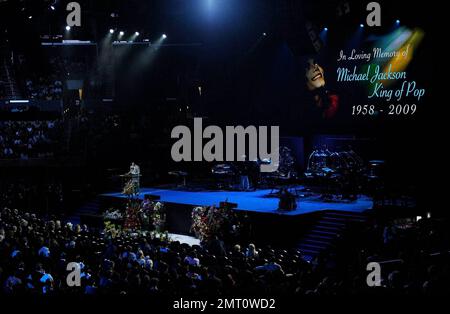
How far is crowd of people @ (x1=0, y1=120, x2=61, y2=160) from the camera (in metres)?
28.5

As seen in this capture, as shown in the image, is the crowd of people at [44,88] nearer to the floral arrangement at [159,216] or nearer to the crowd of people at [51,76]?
the crowd of people at [51,76]

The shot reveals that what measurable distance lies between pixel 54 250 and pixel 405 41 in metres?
14.3

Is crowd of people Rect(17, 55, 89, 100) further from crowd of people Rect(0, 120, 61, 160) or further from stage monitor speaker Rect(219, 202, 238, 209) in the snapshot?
stage monitor speaker Rect(219, 202, 238, 209)

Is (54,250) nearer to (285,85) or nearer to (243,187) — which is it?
(243,187)

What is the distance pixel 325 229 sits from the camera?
59.4 ft

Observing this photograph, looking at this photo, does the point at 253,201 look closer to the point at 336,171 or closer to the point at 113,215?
the point at 336,171

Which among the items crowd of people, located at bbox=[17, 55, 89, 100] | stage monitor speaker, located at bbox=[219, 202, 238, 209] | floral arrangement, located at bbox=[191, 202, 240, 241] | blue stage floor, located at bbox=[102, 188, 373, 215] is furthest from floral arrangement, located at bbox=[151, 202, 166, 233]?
crowd of people, located at bbox=[17, 55, 89, 100]

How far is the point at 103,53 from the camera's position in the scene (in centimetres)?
3203

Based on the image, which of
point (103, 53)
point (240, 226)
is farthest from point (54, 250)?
point (103, 53)

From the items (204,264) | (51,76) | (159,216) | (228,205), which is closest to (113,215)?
(159,216)

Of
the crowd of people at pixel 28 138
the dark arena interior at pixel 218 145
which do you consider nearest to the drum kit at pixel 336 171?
the dark arena interior at pixel 218 145

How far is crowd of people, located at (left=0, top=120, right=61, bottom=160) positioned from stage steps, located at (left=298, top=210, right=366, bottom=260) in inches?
580

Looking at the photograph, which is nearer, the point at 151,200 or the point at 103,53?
the point at 151,200
